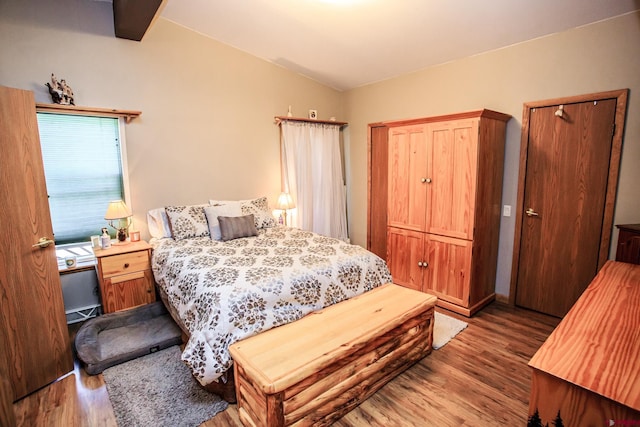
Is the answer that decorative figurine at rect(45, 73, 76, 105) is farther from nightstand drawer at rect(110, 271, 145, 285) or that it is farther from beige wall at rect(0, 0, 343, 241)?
nightstand drawer at rect(110, 271, 145, 285)

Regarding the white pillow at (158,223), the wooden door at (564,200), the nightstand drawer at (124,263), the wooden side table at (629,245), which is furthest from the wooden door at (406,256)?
the nightstand drawer at (124,263)

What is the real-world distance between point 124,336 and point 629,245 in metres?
3.81

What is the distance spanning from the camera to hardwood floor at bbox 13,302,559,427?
6.00 feet

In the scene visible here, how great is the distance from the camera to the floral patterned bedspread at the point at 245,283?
6.08 feet

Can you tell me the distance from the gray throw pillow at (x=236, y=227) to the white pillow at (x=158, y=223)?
0.58 m

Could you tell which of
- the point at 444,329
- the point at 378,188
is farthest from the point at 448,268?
the point at 378,188

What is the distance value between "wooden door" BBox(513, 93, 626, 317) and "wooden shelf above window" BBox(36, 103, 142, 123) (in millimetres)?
3859

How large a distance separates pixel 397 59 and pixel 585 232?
2543 mm

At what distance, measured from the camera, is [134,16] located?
267 cm

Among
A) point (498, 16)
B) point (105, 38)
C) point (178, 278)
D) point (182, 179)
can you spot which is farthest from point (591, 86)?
point (105, 38)

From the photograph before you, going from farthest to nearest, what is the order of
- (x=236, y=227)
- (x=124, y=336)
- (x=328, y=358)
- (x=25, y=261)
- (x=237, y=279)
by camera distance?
(x=236, y=227) → (x=124, y=336) → (x=237, y=279) → (x=25, y=261) → (x=328, y=358)

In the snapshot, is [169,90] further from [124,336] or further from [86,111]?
[124,336]

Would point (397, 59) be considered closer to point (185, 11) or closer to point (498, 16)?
point (498, 16)

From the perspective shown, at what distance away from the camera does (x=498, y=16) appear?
8.46ft
